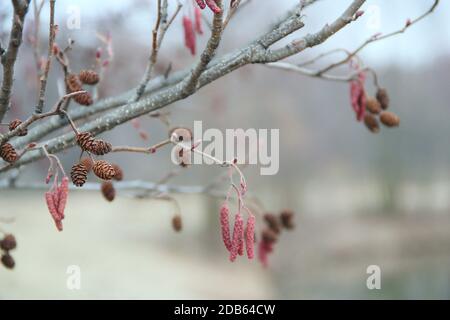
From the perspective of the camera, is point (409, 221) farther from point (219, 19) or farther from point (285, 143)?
point (219, 19)

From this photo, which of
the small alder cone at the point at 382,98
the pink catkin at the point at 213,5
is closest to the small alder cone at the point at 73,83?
the pink catkin at the point at 213,5

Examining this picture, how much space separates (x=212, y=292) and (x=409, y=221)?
112 inches

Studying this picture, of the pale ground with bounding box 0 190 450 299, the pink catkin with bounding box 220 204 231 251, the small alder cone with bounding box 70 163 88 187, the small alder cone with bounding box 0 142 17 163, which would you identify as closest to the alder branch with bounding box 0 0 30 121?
the small alder cone with bounding box 0 142 17 163

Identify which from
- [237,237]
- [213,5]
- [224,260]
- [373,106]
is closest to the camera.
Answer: [213,5]

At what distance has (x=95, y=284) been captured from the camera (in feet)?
24.5

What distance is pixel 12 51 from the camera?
1.10 metres

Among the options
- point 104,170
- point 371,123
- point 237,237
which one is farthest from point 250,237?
point 371,123

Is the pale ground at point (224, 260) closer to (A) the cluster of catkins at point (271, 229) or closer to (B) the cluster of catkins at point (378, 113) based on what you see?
(A) the cluster of catkins at point (271, 229)

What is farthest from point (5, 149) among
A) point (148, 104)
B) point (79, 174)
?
point (148, 104)

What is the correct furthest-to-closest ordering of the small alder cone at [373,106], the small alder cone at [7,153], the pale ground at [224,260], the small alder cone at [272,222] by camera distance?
the pale ground at [224,260]
the small alder cone at [272,222]
the small alder cone at [373,106]
the small alder cone at [7,153]

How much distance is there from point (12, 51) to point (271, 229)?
1179 millimetres

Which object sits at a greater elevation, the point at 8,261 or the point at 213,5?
the point at 213,5

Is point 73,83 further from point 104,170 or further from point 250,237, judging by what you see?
point 250,237

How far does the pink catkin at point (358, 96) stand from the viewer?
1653mm
